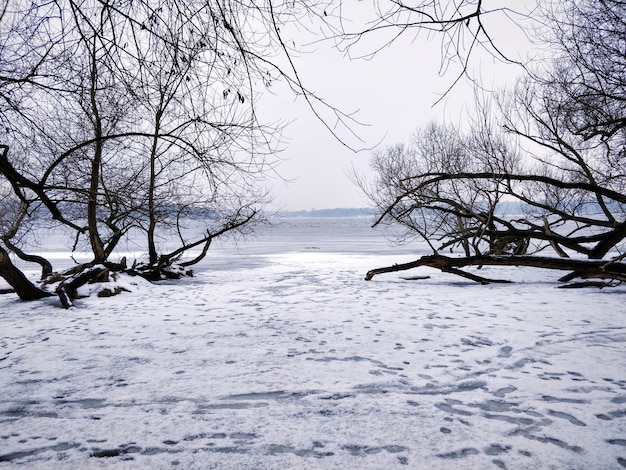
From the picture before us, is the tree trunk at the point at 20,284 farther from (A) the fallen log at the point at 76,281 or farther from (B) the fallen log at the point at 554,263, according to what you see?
(B) the fallen log at the point at 554,263

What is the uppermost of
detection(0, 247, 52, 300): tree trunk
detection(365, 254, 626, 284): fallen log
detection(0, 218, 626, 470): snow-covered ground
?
detection(365, 254, 626, 284): fallen log

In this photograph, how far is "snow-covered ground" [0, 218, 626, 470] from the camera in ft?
7.02

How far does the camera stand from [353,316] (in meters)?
5.64

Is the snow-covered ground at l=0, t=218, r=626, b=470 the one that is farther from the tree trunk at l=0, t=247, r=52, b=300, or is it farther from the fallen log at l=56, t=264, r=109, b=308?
the tree trunk at l=0, t=247, r=52, b=300

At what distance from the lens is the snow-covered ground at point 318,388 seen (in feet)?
7.02

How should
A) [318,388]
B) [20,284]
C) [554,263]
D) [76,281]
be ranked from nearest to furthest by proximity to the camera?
[318,388] → [554,263] → [20,284] → [76,281]

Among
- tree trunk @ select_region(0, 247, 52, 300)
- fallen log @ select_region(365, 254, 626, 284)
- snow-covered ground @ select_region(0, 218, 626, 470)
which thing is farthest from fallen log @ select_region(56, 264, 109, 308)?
fallen log @ select_region(365, 254, 626, 284)

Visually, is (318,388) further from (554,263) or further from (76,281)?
(76,281)

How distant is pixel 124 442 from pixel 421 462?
168cm

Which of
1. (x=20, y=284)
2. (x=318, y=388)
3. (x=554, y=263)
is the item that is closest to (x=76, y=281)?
(x=20, y=284)

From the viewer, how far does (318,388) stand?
300 centimetres

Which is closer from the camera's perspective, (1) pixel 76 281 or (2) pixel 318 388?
(2) pixel 318 388

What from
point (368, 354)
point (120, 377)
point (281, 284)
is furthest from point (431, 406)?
point (281, 284)

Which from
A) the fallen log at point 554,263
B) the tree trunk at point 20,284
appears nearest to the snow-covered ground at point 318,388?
the fallen log at point 554,263
